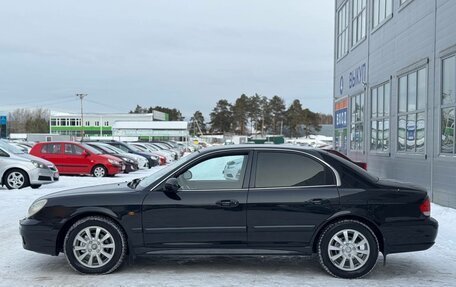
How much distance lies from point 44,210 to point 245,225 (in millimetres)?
2329

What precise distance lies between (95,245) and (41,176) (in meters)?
9.72

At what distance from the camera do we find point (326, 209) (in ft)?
18.9

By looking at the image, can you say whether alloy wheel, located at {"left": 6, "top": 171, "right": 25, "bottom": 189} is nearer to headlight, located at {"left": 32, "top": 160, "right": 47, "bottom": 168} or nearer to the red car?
headlight, located at {"left": 32, "top": 160, "right": 47, "bottom": 168}

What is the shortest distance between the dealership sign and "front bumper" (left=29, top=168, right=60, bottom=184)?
15.2 meters

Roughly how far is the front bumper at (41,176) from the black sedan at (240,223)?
9220 mm

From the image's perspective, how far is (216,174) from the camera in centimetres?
607

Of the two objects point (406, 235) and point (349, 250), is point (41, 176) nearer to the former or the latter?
point (349, 250)

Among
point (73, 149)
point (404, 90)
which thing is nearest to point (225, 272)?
point (404, 90)

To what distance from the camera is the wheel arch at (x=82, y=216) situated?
5.78m

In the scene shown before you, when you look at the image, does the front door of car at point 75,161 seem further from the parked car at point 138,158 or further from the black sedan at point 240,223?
the black sedan at point 240,223

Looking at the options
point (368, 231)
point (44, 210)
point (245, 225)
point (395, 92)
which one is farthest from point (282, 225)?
point (395, 92)

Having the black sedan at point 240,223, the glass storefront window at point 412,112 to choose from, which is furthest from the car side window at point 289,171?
the glass storefront window at point 412,112

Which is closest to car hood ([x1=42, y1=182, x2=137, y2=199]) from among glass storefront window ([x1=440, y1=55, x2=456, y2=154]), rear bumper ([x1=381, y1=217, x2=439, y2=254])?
rear bumper ([x1=381, y1=217, x2=439, y2=254])

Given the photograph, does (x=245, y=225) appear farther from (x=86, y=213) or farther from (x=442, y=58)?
(x=442, y=58)
